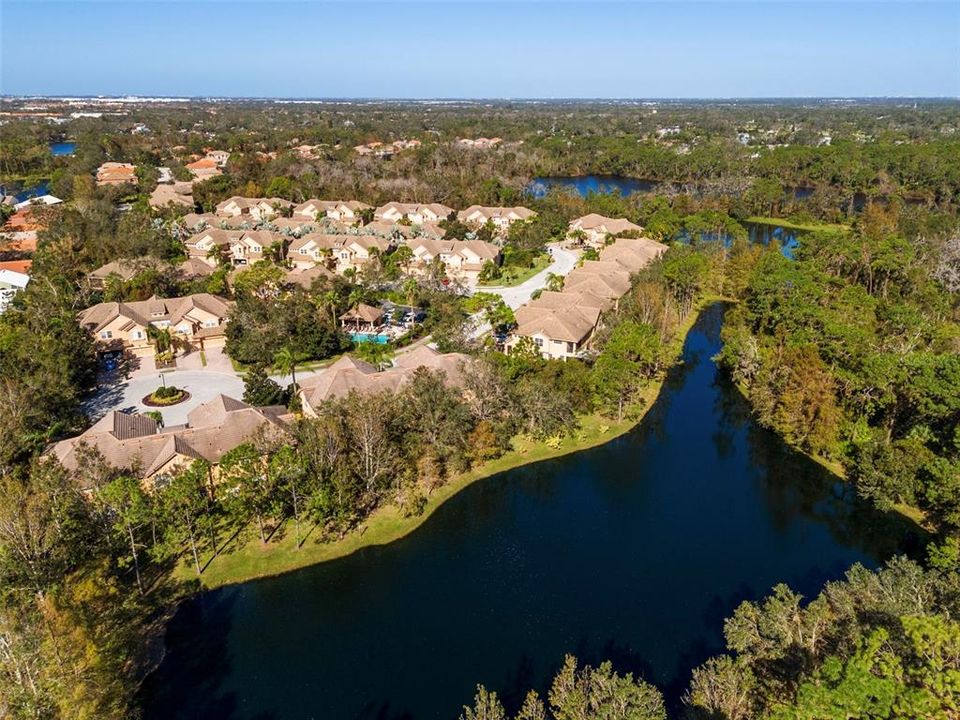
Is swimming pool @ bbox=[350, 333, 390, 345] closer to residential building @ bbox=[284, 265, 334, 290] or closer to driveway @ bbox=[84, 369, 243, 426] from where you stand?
residential building @ bbox=[284, 265, 334, 290]

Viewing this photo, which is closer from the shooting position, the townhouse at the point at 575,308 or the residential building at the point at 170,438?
the residential building at the point at 170,438

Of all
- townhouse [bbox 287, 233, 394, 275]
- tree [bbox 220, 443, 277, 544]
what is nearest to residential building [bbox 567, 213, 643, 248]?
townhouse [bbox 287, 233, 394, 275]

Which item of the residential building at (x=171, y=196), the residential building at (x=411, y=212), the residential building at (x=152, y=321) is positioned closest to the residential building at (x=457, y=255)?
the residential building at (x=411, y=212)

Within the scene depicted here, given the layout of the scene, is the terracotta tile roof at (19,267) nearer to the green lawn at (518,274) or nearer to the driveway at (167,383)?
the driveway at (167,383)

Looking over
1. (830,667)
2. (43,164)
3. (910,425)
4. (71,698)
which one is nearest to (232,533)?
(71,698)

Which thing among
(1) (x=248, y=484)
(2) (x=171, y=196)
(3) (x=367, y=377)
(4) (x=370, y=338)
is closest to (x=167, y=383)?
(4) (x=370, y=338)
